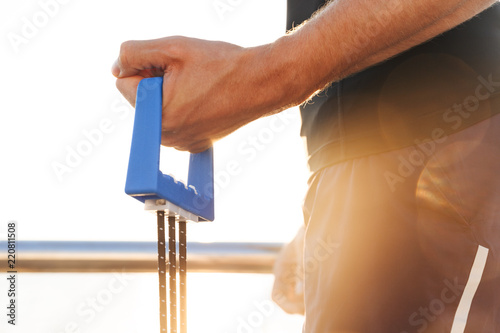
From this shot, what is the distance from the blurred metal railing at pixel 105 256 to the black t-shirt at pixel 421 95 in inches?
20.9

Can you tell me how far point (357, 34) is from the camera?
1.72 ft

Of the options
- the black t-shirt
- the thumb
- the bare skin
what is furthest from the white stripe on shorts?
the thumb

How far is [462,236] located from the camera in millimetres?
568

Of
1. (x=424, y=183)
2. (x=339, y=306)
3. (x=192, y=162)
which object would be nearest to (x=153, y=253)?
(x=192, y=162)

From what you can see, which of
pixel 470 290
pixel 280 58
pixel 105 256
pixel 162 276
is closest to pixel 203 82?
pixel 280 58

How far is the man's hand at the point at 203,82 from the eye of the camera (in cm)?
55

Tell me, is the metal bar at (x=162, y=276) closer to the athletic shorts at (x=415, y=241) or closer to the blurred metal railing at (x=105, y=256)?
the athletic shorts at (x=415, y=241)

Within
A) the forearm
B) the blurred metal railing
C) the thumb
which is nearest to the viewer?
the forearm

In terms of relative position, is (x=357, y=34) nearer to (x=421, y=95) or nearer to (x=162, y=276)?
(x=421, y=95)

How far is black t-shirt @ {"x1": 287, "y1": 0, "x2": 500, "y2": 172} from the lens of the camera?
588 mm

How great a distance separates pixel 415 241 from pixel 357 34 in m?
0.26

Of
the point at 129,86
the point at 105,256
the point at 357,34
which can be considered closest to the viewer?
the point at 357,34

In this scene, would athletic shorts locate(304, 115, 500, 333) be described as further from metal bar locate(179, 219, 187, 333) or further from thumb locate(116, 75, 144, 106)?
thumb locate(116, 75, 144, 106)

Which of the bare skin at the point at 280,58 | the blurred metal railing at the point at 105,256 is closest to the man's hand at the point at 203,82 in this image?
the bare skin at the point at 280,58
